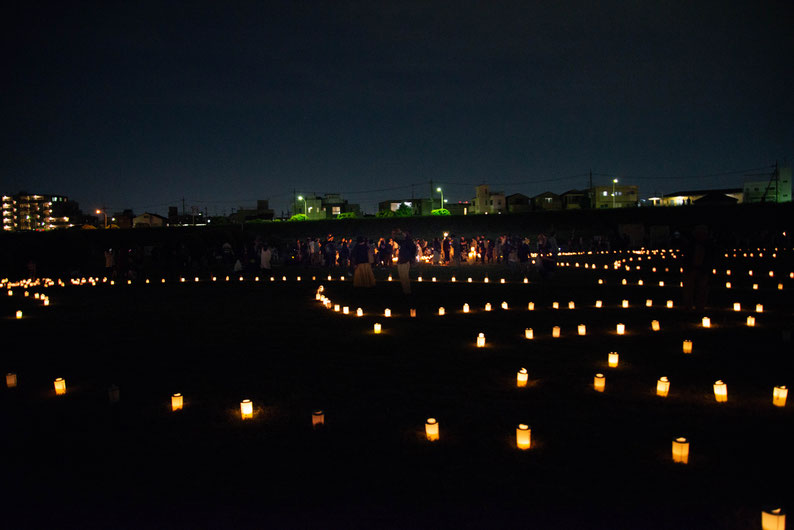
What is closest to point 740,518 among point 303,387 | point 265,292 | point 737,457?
point 737,457

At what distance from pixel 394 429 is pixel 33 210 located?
170 metres

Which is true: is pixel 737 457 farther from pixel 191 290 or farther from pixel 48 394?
pixel 191 290

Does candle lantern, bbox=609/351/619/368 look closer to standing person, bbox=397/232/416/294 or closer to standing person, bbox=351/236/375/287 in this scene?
standing person, bbox=397/232/416/294

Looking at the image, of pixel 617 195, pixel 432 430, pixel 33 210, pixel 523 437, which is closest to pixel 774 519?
pixel 523 437

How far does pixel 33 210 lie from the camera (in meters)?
146

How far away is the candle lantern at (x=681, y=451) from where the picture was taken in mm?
4770

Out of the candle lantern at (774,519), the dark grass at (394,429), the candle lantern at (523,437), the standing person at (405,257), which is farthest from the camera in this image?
the standing person at (405,257)

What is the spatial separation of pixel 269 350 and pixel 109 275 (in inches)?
832

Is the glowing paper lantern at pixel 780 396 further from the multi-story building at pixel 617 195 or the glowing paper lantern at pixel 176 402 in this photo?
the multi-story building at pixel 617 195

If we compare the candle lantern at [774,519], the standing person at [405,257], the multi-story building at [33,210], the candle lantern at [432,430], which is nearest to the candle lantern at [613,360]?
the candle lantern at [432,430]

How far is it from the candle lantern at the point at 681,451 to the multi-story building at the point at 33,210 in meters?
144

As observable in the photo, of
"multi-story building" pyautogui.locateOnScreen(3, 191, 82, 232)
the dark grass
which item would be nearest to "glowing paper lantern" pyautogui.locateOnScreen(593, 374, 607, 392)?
the dark grass

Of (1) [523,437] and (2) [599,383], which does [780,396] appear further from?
(1) [523,437]

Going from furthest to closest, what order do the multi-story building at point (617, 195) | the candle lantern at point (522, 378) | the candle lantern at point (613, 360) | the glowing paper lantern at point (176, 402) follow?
1. the multi-story building at point (617, 195)
2. the candle lantern at point (613, 360)
3. the candle lantern at point (522, 378)
4. the glowing paper lantern at point (176, 402)
